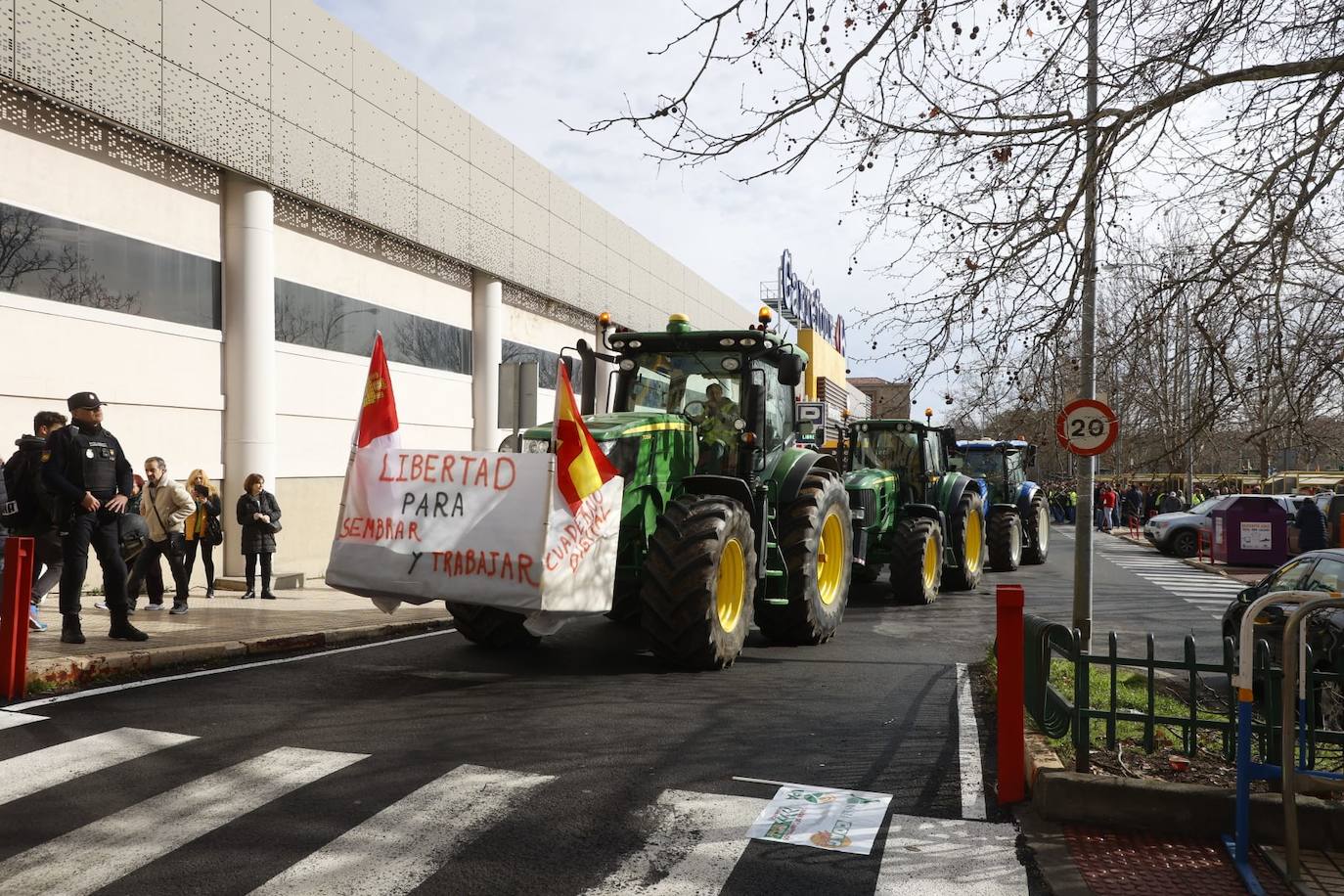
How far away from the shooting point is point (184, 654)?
832 cm

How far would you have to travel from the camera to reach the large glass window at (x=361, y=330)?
615 inches

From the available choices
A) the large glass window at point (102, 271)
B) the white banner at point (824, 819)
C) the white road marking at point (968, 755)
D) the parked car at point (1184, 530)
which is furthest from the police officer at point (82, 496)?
the parked car at point (1184, 530)

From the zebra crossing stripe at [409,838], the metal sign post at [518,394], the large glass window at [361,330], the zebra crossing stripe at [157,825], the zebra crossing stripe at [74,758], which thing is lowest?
the zebra crossing stripe at [409,838]

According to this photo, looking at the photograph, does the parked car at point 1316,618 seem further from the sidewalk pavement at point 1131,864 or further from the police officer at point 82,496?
the police officer at point 82,496

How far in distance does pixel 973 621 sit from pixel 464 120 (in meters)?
13.4

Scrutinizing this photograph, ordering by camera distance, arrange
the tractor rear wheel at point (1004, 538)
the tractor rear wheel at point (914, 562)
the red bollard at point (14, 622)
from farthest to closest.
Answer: the tractor rear wheel at point (1004, 538) → the tractor rear wheel at point (914, 562) → the red bollard at point (14, 622)

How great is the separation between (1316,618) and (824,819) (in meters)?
4.83

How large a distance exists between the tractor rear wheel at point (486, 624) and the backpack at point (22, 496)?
3.68 metres

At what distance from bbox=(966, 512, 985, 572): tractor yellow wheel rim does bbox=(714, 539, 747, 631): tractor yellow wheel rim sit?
877 cm

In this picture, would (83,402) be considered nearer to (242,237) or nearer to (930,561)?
(242,237)

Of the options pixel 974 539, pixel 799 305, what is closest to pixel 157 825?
pixel 974 539

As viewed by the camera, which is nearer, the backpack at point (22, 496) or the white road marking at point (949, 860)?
the white road marking at point (949, 860)

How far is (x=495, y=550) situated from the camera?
711 cm

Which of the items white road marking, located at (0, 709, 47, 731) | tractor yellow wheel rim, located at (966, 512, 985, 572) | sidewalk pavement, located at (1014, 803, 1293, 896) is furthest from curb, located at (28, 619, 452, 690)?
tractor yellow wheel rim, located at (966, 512, 985, 572)
